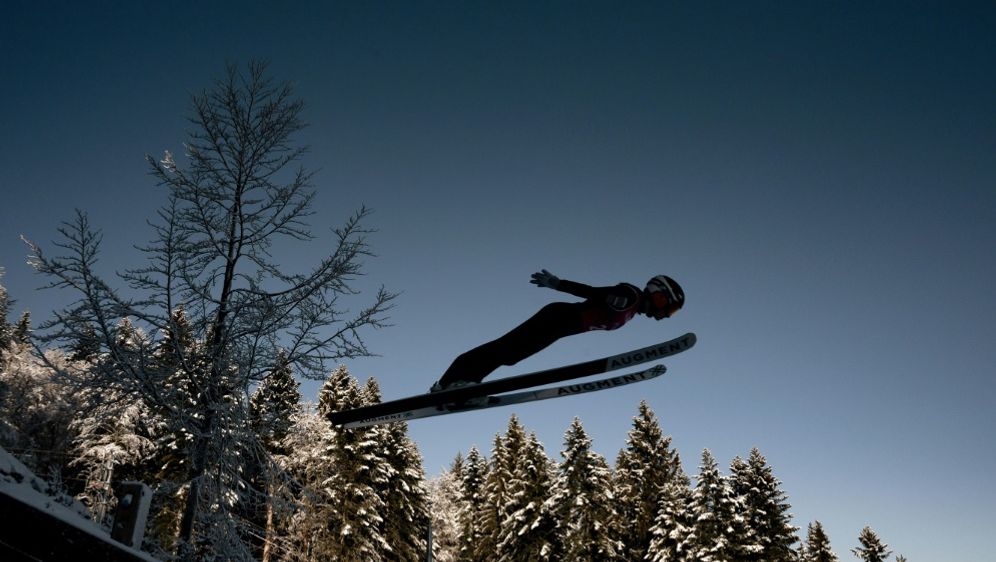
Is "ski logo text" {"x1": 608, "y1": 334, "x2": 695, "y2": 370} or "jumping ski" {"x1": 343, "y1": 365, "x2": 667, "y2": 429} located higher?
"ski logo text" {"x1": 608, "y1": 334, "x2": 695, "y2": 370}

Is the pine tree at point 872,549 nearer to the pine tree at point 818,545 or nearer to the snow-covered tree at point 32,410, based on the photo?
the pine tree at point 818,545

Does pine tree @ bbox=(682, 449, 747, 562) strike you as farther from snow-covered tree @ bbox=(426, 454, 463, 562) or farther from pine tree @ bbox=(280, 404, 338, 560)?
pine tree @ bbox=(280, 404, 338, 560)

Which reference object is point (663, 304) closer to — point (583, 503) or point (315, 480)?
point (315, 480)

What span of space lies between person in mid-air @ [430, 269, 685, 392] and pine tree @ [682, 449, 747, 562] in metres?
24.7

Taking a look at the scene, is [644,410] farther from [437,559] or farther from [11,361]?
[11,361]

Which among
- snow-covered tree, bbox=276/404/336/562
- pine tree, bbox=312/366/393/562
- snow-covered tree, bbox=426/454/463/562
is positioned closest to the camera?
snow-covered tree, bbox=276/404/336/562

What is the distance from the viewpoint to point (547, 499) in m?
30.0

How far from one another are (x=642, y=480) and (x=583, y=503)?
4.73 meters

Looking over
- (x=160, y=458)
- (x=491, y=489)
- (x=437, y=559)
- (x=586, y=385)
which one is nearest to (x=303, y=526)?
(x=160, y=458)

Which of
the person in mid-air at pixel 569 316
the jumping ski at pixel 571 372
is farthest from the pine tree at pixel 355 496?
the person in mid-air at pixel 569 316

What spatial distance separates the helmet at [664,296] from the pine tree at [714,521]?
2450 centimetres

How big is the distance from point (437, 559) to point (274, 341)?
93.7ft

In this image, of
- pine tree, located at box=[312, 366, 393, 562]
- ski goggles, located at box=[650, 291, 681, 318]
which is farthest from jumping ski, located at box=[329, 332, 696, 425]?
pine tree, located at box=[312, 366, 393, 562]

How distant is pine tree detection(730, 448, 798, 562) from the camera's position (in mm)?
26922
